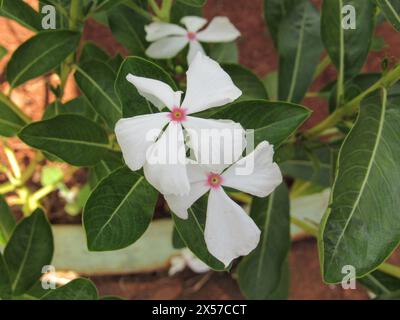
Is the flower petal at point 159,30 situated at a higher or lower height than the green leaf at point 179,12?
lower

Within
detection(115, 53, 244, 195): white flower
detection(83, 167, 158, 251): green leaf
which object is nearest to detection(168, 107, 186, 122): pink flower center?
detection(115, 53, 244, 195): white flower

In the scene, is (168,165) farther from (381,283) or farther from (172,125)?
(381,283)

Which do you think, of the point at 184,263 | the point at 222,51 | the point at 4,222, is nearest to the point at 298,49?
the point at 222,51

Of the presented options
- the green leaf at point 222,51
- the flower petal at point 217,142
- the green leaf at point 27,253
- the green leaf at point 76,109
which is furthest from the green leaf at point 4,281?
the green leaf at point 222,51

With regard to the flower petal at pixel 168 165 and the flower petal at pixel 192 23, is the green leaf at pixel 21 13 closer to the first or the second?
the flower petal at pixel 192 23

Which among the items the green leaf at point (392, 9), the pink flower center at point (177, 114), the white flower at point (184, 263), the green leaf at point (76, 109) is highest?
the green leaf at point (392, 9)
